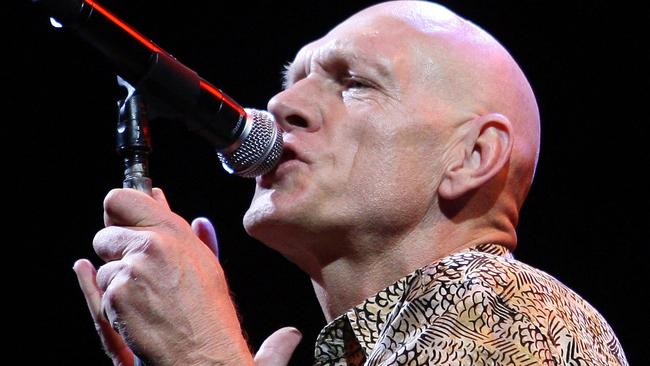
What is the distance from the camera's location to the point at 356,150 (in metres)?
2.31

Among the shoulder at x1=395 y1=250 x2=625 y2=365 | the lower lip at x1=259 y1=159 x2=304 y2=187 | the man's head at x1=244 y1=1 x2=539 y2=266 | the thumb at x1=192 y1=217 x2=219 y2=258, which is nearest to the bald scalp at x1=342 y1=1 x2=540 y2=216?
the man's head at x1=244 y1=1 x2=539 y2=266

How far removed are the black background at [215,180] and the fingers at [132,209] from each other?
196 centimetres

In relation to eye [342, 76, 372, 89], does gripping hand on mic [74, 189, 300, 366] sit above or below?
below

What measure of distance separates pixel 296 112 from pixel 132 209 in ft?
2.03

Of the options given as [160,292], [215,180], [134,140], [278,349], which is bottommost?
[215,180]

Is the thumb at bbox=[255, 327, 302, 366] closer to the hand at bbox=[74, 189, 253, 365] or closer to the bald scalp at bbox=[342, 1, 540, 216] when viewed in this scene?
the hand at bbox=[74, 189, 253, 365]

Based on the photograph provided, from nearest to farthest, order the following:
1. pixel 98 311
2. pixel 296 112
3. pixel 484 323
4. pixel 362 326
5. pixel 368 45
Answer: pixel 484 323, pixel 362 326, pixel 98 311, pixel 296 112, pixel 368 45

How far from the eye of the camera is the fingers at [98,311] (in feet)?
7.33

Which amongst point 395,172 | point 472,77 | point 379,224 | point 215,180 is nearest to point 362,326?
point 379,224

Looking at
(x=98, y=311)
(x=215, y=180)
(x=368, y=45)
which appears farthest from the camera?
(x=215, y=180)

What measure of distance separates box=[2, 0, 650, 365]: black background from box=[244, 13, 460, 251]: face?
4.95ft

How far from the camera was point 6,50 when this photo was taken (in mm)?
3650

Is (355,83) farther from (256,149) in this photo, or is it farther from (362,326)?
(362,326)

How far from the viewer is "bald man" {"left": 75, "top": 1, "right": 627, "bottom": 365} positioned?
1.83 meters
